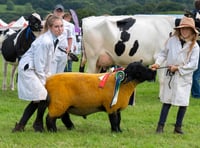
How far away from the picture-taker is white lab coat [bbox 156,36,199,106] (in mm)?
8023

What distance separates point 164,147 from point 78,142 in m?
1.16

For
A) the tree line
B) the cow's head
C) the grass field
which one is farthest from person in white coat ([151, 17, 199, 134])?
the tree line

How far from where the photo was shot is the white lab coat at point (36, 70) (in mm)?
7719

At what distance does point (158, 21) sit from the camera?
1222 centimetres

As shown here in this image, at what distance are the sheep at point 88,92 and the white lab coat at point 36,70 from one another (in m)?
0.22

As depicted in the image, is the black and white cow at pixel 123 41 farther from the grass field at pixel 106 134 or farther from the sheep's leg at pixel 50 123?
the sheep's leg at pixel 50 123

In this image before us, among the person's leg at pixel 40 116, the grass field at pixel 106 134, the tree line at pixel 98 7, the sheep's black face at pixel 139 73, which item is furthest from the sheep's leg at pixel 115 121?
the tree line at pixel 98 7

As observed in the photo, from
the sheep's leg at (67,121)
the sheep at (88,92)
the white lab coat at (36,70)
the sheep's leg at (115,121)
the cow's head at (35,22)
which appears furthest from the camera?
the cow's head at (35,22)

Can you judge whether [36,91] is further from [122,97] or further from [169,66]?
[169,66]

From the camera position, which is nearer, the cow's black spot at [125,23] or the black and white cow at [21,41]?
the black and white cow at [21,41]

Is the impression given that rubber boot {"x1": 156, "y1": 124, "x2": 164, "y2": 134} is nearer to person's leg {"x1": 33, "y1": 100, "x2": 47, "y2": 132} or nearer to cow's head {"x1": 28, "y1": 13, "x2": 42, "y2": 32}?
person's leg {"x1": 33, "y1": 100, "x2": 47, "y2": 132}

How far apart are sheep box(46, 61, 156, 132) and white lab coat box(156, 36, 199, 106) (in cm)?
35

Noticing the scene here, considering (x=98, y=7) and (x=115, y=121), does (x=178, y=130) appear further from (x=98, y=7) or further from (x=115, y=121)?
(x=98, y=7)

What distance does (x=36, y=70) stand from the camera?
7773 mm
